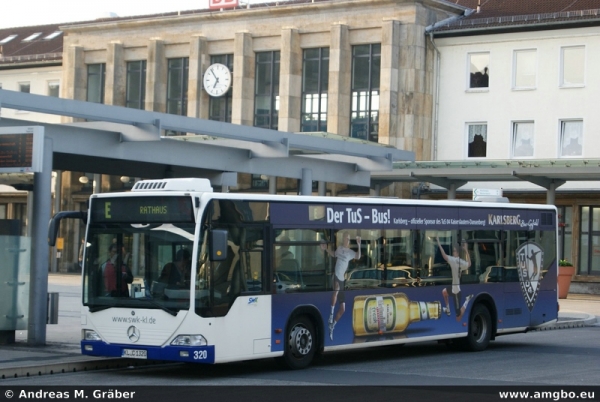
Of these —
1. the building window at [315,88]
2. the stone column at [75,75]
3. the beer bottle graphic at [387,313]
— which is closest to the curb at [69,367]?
the beer bottle graphic at [387,313]

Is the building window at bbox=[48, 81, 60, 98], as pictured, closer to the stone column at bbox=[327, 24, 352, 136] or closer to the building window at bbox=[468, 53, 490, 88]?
the stone column at bbox=[327, 24, 352, 136]

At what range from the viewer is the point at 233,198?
15461 mm

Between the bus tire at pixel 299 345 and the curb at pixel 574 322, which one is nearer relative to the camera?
the bus tire at pixel 299 345

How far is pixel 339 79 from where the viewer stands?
48.7m

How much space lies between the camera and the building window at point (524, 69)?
45.9 m

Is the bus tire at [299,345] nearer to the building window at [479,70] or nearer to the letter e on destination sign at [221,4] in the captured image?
the building window at [479,70]

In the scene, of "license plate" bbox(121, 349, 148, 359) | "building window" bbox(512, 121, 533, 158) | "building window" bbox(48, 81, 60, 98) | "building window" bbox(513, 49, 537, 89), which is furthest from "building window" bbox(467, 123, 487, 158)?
"license plate" bbox(121, 349, 148, 359)

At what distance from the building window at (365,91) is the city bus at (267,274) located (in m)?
28.7

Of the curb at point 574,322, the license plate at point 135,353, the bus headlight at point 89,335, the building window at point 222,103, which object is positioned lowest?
the curb at point 574,322

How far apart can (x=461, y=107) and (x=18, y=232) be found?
102ft

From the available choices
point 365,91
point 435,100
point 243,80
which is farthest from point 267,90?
point 435,100

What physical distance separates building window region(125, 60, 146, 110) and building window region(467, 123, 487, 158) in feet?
54.0
